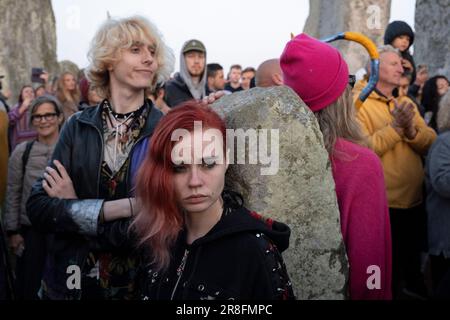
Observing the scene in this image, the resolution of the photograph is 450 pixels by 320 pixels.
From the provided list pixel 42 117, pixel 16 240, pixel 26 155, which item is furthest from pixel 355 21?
pixel 16 240

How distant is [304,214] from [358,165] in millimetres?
385

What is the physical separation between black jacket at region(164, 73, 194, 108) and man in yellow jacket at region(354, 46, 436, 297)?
1.70m

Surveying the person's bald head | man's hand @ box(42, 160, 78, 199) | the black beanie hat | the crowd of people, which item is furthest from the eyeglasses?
the black beanie hat

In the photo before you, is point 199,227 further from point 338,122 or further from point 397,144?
point 397,144

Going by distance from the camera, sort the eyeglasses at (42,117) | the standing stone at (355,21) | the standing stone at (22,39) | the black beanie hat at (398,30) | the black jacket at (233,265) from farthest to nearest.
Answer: the standing stone at (22,39), the standing stone at (355,21), the black beanie hat at (398,30), the eyeglasses at (42,117), the black jacket at (233,265)

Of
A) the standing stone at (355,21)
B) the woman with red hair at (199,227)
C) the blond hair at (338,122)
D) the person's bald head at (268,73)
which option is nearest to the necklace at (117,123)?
the woman with red hair at (199,227)

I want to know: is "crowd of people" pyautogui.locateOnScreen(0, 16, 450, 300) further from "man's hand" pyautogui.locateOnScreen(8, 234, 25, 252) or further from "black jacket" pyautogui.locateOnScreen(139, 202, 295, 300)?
"man's hand" pyautogui.locateOnScreen(8, 234, 25, 252)

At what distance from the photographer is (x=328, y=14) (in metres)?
11.2

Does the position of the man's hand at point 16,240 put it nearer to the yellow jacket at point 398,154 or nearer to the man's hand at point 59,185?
the man's hand at point 59,185

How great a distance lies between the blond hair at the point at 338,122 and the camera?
2.43 metres

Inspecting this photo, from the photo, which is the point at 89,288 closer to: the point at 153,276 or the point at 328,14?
the point at 153,276

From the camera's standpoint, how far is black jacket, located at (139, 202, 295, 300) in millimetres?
1759

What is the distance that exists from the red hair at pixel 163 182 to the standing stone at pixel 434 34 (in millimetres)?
5759

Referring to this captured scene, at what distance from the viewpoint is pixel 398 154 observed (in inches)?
156
